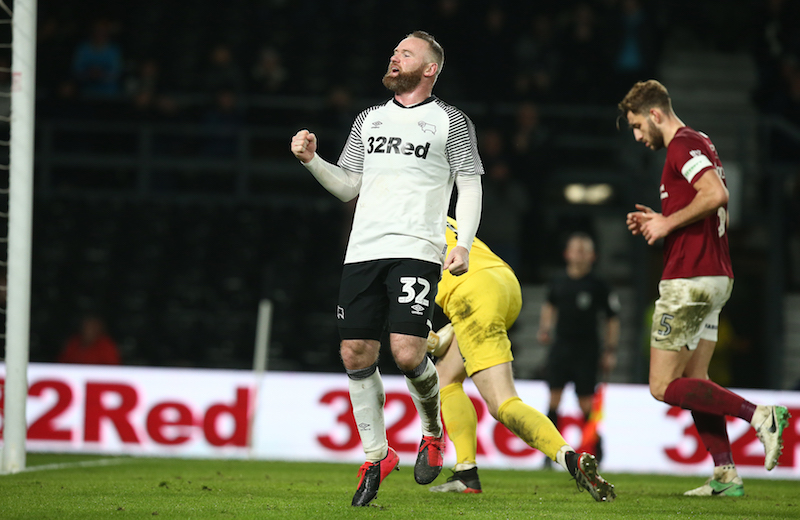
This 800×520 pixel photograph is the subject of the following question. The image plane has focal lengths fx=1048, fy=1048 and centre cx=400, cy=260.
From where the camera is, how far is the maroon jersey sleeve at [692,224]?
5516 mm

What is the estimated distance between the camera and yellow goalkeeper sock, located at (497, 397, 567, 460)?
5.01 meters

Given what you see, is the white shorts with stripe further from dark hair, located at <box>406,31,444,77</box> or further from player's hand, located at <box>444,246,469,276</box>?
dark hair, located at <box>406,31,444,77</box>

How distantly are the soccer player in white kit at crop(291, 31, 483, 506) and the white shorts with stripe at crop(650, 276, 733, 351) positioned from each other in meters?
1.32

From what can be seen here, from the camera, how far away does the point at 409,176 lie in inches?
190

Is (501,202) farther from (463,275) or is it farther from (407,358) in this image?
(407,358)

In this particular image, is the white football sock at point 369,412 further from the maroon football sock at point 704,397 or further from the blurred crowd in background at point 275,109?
the blurred crowd in background at point 275,109

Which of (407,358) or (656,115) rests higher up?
(656,115)

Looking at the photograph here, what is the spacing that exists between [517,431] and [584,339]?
4.54 m

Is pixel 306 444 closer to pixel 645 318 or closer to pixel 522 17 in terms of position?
pixel 645 318

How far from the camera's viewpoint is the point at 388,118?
4.93 m

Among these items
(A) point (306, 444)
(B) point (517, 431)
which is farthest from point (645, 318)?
(B) point (517, 431)

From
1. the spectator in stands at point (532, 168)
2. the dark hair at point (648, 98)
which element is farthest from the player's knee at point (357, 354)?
the spectator in stands at point (532, 168)

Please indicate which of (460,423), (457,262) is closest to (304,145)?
(457,262)

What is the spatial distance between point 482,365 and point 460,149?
115 cm
